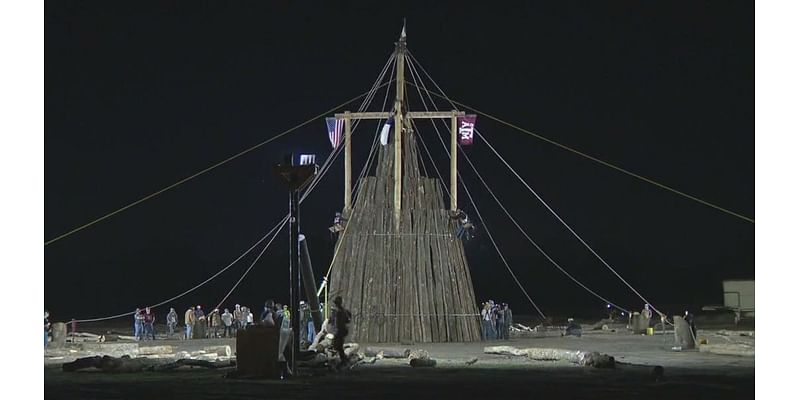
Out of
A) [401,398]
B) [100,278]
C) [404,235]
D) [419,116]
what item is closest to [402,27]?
[419,116]

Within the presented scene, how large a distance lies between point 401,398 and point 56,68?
10.7m

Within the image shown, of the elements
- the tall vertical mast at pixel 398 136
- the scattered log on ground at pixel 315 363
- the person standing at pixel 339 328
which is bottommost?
the scattered log on ground at pixel 315 363

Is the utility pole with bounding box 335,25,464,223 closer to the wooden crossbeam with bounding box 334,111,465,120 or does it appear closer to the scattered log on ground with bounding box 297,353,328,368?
the wooden crossbeam with bounding box 334,111,465,120

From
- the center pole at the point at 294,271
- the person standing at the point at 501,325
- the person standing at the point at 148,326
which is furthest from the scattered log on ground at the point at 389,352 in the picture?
the person standing at the point at 148,326

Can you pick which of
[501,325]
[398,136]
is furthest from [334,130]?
[501,325]

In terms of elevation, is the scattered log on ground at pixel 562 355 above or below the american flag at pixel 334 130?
below

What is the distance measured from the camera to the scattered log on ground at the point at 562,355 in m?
13.6

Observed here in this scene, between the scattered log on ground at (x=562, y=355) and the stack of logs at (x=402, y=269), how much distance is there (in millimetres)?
1841

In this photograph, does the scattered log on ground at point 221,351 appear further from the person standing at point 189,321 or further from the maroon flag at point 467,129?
the maroon flag at point 467,129

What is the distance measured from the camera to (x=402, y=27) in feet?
61.7

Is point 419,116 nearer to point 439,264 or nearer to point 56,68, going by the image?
point 439,264

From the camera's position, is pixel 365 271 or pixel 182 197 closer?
pixel 365 271

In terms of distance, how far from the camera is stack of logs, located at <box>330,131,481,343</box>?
1825 cm

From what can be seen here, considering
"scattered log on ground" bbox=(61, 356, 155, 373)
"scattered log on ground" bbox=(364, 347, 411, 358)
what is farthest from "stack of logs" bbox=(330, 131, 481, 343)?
"scattered log on ground" bbox=(61, 356, 155, 373)
